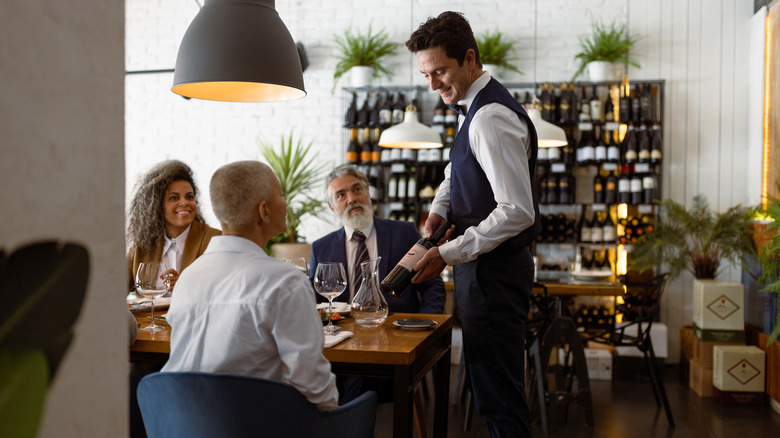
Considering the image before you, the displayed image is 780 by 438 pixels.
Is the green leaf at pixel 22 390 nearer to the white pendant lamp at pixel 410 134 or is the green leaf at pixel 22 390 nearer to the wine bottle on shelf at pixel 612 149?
the white pendant lamp at pixel 410 134

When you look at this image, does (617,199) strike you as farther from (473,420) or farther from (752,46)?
(473,420)

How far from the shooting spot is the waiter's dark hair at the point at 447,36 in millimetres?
1993

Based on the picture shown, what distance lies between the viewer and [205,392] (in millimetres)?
1284

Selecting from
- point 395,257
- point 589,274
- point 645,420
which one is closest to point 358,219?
point 395,257

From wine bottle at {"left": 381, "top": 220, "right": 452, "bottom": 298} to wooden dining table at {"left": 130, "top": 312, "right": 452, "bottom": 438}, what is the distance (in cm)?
16

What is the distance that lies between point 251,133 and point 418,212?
1992 millimetres

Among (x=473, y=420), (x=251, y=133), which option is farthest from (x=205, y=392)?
(x=251, y=133)

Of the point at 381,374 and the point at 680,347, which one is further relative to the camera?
the point at 680,347

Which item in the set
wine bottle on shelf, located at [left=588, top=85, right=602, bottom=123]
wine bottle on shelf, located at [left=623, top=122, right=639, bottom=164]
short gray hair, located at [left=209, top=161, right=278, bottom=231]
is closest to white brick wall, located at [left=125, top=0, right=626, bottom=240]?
wine bottle on shelf, located at [left=588, top=85, right=602, bottom=123]

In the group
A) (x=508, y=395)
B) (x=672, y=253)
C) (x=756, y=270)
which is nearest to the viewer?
(x=508, y=395)

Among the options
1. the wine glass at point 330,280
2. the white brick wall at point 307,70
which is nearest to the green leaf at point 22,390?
the wine glass at point 330,280

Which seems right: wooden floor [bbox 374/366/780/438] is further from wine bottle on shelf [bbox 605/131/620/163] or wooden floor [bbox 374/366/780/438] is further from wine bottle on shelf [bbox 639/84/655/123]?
wine bottle on shelf [bbox 639/84/655/123]

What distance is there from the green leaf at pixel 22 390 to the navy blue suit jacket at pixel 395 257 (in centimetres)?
247

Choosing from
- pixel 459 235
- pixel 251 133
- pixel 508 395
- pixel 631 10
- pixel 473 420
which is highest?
pixel 631 10
